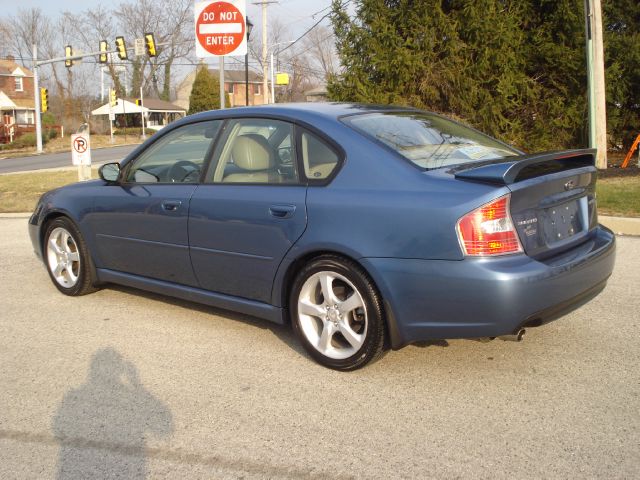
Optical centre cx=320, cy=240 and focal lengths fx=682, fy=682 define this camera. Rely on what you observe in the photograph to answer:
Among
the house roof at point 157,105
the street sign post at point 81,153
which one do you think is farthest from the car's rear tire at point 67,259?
the house roof at point 157,105

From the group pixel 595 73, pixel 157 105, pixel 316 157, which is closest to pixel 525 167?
pixel 316 157

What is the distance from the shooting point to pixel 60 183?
16.1m

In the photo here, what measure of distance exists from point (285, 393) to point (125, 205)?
7.12 ft

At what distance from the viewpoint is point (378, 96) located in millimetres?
12977

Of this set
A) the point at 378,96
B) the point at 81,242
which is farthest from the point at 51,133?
the point at 81,242

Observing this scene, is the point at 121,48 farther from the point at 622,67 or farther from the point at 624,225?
the point at 624,225

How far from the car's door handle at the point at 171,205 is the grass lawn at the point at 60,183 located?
20.2ft

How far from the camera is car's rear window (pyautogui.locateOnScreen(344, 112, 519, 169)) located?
4027mm

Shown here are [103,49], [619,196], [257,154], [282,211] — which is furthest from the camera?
[103,49]

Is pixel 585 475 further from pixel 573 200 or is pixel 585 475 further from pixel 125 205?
pixel 125 205

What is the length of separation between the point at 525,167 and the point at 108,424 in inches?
101

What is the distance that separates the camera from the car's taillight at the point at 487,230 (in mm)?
3439

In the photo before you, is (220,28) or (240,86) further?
(240,86)

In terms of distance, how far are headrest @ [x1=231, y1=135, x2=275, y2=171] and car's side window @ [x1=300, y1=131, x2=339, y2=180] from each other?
292mm
